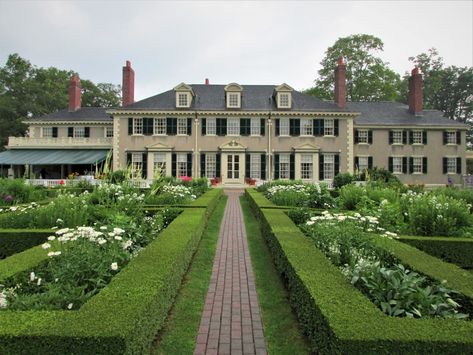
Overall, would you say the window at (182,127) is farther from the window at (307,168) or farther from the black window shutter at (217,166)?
the window at (307,168)

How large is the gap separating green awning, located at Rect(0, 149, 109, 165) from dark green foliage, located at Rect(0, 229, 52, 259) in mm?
23425

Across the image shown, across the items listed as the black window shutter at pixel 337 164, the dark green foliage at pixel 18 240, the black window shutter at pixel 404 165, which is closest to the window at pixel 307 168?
the black window shutter at pixel 337 164

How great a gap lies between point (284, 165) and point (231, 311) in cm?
2514

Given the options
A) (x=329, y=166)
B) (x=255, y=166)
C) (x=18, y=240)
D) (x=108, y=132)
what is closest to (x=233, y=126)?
(x=255, y=166)

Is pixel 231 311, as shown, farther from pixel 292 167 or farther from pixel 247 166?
pixel 292 167

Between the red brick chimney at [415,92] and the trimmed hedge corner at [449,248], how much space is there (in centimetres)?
2940

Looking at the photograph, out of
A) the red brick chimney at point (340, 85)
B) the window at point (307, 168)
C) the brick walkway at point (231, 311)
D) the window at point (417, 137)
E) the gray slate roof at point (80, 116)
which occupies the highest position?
the red brick chimney at point (340, 85)

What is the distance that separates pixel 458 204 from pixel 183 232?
6254mm

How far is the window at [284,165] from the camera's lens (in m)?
29.1

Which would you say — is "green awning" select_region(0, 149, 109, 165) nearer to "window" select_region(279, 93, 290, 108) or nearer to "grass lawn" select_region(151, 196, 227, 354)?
"window" select_region(279, 93, 290, 108)

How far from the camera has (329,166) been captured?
96.0 ft

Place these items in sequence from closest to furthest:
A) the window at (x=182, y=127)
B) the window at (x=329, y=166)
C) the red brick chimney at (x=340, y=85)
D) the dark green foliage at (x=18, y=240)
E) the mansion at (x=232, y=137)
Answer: the dark green foliage at (x=18, y=240) < the mansion at (x=232, y=137) < the window at (x=182, y=127) < the window at (x=329, y=166) < the red brick chimney at (x=340, y=85)

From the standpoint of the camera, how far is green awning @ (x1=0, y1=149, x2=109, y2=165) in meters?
29.3

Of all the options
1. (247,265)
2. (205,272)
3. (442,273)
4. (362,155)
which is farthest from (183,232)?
(362,155)
